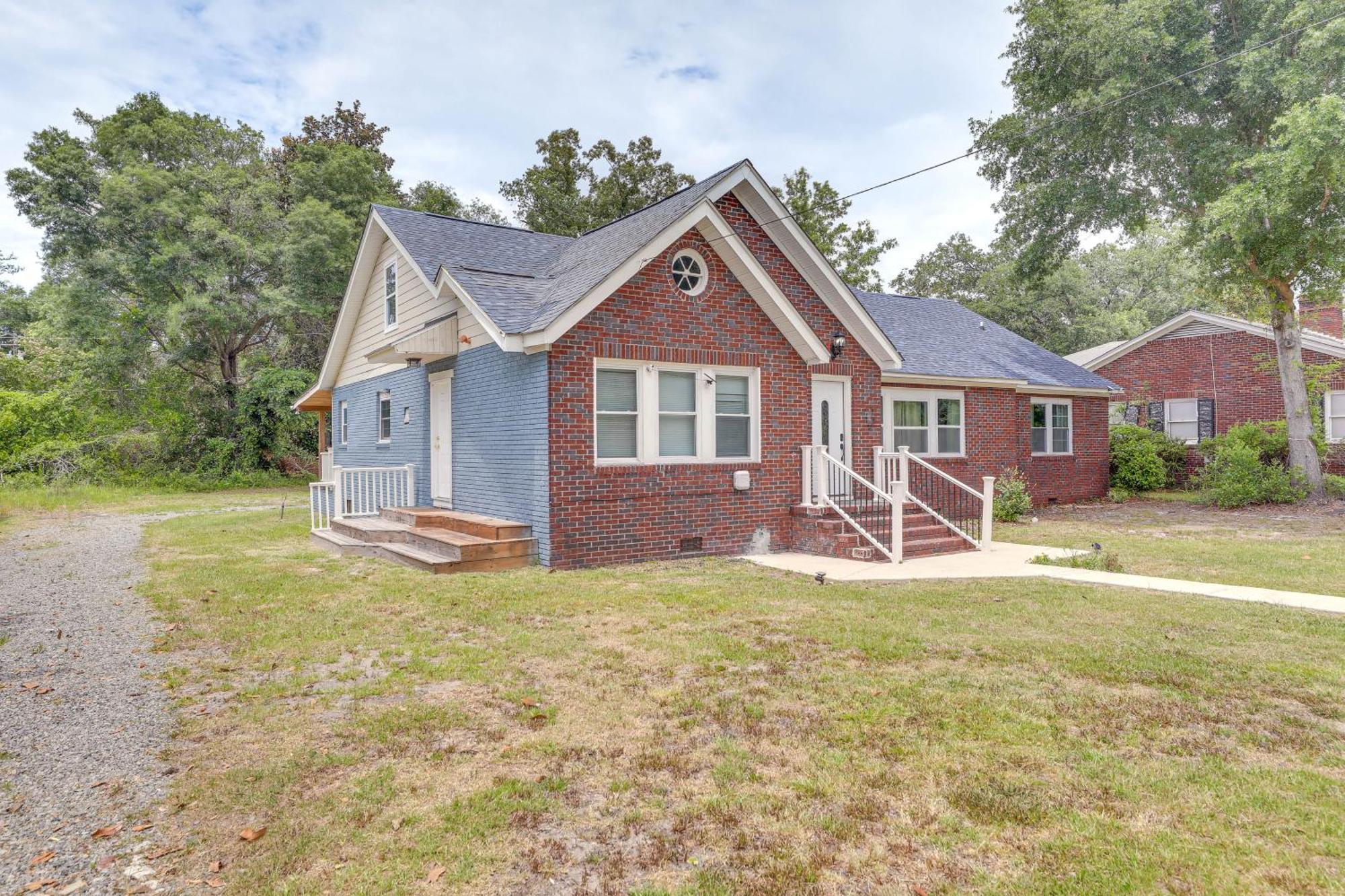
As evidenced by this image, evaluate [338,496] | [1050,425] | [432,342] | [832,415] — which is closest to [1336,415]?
[1050,425]

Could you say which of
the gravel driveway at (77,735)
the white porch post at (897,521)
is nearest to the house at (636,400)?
the white porch post at (897,521)

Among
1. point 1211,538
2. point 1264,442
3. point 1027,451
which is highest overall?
point 1264,442

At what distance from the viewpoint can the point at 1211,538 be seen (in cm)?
1231

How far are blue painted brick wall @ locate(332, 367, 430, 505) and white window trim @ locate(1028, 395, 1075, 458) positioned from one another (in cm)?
1368

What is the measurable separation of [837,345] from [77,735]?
10.4m

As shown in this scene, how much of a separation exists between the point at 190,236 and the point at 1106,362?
32.2 meters

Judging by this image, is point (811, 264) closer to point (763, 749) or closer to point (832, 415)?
point (832, 415)

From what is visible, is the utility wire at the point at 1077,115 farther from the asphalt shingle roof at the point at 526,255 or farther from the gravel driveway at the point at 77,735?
the gravel driveway at the point at 77,735

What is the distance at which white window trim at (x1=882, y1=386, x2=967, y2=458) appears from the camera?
590 inches

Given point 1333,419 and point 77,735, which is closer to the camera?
point 77,735

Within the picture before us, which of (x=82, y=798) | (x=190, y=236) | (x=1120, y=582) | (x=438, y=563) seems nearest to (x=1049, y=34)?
(x=1120, y=582)

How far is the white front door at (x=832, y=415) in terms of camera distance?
12.5 m

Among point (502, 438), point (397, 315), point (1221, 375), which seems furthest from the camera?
point (1221, 375)

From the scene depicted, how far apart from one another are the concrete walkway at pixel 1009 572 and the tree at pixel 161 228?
23.2 m
